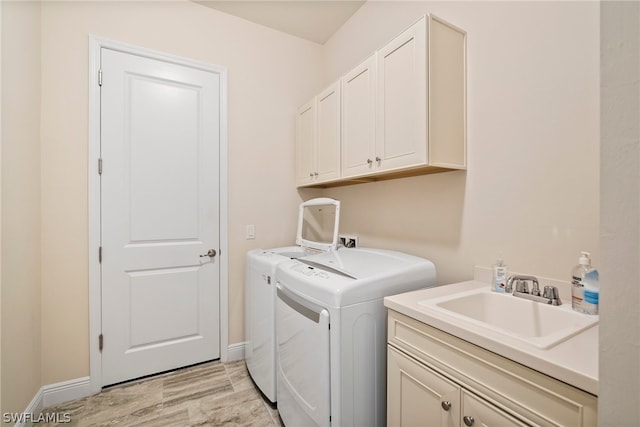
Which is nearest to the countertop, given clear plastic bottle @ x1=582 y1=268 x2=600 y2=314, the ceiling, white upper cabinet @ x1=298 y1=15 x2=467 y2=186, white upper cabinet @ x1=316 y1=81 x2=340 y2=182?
clear plastic bottle @ x1=582 y1=268 x2=600 y2=314

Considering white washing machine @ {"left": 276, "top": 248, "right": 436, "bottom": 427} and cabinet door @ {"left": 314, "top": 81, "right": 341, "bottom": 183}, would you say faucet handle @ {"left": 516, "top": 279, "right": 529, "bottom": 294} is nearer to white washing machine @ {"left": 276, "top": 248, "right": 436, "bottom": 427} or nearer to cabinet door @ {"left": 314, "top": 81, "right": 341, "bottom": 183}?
white washing machine @ {"left": 276, "top": 248, "right": 436, "bottom": 427}

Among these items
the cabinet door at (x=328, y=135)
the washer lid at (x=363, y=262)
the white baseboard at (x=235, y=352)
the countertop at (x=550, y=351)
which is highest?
the cabinet door at (x=328, y=135)

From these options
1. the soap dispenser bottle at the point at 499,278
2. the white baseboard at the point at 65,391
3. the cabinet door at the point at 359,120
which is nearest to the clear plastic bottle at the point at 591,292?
the soap dispenser bottle at the point at 499,278

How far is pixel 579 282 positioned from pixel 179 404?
7.11ft

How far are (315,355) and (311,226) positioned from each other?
5.08 ft

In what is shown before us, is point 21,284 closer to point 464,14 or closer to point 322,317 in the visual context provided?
point 322,317

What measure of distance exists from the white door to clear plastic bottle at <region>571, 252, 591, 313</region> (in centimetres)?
214

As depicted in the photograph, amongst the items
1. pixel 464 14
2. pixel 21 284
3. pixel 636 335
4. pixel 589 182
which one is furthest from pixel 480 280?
pixel 21 284

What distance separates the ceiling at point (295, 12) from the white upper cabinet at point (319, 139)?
737mm

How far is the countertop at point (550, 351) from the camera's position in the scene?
63cm

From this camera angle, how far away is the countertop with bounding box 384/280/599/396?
63cm

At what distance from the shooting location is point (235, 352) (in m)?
2.32

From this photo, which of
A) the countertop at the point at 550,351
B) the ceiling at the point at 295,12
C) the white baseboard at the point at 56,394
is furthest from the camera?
the ceiling at the point at 295,12

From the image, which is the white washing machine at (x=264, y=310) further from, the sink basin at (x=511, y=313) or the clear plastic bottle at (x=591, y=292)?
the clear plastic bottle at (x=591, y=292)
